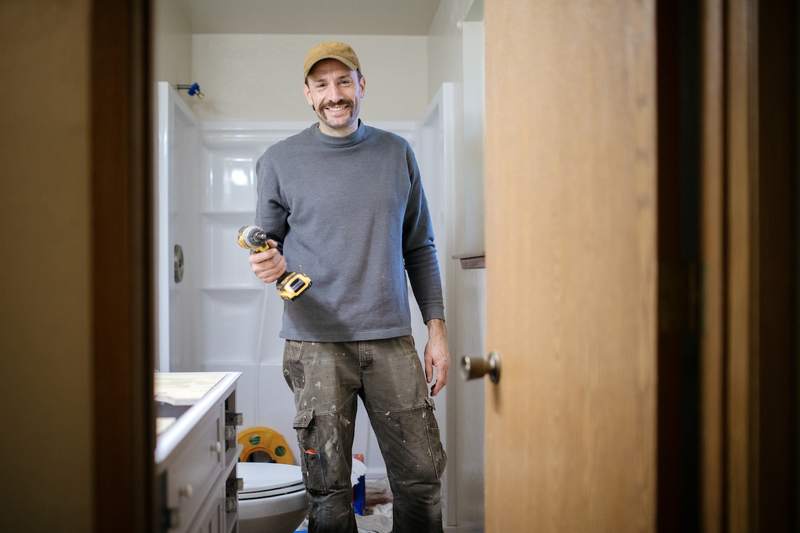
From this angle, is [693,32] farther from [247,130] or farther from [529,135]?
[247,130]

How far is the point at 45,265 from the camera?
0.68m

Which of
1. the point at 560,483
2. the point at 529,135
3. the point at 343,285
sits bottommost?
the point at 560,483

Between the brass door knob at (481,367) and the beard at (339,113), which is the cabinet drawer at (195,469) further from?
the beard at (339,113)

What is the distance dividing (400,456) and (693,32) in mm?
1383

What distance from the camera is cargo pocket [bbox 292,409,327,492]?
5.51 ft

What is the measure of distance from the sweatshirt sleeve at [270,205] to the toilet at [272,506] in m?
0.79

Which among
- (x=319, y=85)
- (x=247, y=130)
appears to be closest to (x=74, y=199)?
(x=319, y=85)

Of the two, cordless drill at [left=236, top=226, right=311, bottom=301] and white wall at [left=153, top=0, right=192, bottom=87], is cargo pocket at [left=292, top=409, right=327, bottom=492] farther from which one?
white wall at [left=153, top=0, right=192, bottom=87]

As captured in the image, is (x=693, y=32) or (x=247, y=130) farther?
(x=247, y=130)

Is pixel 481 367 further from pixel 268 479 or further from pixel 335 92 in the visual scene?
pixel 268 479

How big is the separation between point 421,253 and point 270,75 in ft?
6.03

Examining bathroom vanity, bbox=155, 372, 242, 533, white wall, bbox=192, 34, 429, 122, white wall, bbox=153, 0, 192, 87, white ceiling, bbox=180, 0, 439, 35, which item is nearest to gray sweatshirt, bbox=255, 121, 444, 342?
bathroom vanity, bbox=155, 372, 242, 533

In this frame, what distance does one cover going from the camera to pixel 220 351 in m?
3.35

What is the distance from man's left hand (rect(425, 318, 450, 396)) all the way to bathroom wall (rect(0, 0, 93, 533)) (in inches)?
50.5
